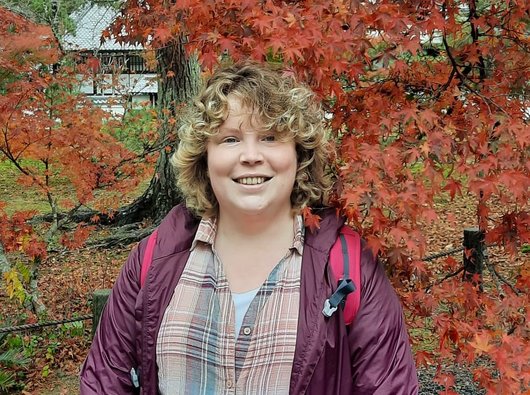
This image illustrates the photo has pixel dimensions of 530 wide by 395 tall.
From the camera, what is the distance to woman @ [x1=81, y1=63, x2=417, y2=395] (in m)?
1.64

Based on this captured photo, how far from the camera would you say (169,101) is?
7289 millimetres

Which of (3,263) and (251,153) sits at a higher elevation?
(251,153)

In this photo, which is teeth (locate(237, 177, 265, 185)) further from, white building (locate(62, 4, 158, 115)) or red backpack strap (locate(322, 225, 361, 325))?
white building (locate(62, 4, 158, 115))

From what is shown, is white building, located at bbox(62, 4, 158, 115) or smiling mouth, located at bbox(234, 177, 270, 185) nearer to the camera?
smiling mouth, located at bbox(234, 177, 270, 185)

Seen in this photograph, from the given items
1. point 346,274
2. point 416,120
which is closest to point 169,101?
point 416,120

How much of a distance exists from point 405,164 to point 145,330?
3.22ft

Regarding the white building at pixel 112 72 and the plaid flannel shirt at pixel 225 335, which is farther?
the white building at pixel 112 72

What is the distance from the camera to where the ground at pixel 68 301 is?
504cm

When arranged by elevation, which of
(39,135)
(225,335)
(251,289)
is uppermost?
(39,135)

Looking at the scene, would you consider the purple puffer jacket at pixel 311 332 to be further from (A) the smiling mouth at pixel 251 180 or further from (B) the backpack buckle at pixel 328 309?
(A) the smiling mouth at pixel 251 180

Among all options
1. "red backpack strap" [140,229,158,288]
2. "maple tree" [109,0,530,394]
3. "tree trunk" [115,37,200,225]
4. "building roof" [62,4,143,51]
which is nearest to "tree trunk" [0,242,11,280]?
"building roof" [62,4,143,51]

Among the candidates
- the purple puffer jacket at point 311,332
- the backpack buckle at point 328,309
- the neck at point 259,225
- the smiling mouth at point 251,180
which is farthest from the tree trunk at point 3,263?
the backpack buckle at point 328,309

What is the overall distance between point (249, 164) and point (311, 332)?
0.46 metres

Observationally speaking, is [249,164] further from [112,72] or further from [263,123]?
[112,72]
